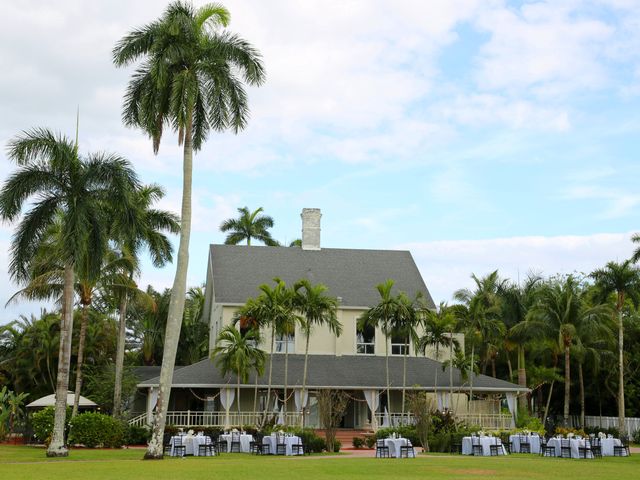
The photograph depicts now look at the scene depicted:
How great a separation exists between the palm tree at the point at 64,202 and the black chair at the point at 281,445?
7.84 meters

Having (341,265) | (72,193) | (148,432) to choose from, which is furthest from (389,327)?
(72,193)

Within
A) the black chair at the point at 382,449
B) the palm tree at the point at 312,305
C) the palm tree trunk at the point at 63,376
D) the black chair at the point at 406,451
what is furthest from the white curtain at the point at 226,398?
the black chair at the point at 406,451

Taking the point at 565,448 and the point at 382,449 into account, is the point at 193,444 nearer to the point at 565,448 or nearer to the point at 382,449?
the point at 382,449

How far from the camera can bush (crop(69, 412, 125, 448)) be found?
35469 mm

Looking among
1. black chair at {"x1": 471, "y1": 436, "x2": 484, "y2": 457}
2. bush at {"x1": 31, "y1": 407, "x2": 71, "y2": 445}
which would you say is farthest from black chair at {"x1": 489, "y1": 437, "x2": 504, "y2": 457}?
bush at {"x1": 31, "y1": 407, "x2": 71, "y2": 445}

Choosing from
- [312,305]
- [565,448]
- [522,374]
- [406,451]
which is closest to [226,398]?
[312,305]

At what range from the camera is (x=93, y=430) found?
3562 cm

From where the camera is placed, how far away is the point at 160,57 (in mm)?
28453

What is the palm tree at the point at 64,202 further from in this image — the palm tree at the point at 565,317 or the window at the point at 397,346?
the palm tree at the point at 565,317

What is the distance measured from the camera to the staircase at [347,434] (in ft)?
134

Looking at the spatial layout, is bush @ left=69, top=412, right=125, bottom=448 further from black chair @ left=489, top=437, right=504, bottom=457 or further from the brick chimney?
the brick chimney

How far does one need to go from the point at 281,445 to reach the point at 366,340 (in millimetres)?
16815

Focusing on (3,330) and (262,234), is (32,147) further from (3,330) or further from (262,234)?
(262,234)

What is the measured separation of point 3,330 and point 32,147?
25.5 m
